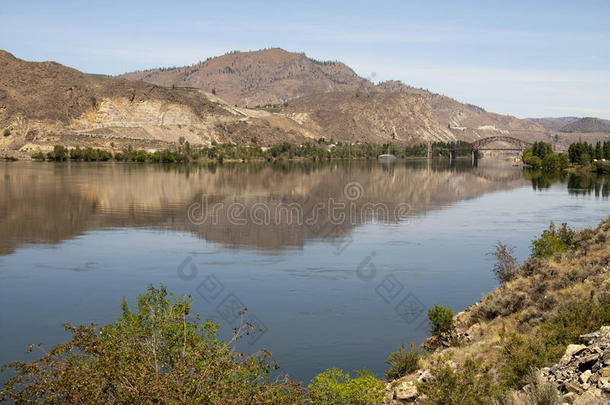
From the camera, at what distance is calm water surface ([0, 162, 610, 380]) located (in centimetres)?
1916

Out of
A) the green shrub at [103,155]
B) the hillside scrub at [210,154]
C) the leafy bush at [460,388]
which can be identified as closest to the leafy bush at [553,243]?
the leafy bush at [460,388]

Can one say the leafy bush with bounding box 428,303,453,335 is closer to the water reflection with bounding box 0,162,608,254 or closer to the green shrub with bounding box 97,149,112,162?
the water reflection with bounding box 0,162,608,254

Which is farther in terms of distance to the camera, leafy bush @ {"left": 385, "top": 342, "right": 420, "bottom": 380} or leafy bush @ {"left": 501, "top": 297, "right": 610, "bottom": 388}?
leafy bush @ {"left": 385, "top": 342, "right": 420, "bottom": 380}

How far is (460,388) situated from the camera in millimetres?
10898

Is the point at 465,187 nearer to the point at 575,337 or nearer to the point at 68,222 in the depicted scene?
the point at 68,222

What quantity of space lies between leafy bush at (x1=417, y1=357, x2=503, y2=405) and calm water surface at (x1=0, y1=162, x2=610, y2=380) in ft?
13.5

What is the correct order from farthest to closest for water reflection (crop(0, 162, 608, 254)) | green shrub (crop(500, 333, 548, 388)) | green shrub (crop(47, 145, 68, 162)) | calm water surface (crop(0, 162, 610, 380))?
green shrub (crop(47, 145, 68, 162)) → water reflection (crop(0, 162, 608, 254)) → calm water surface (crop(0, 162, 610, 380)) → green shrub (crop(500, 333, 548, 388))

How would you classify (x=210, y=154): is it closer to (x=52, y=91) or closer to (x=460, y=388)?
(x=52, y=91)

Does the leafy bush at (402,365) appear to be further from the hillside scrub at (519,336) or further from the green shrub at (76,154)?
the green shrub at (76,154)

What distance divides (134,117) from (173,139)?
1619 centimetres

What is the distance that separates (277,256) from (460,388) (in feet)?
63.6

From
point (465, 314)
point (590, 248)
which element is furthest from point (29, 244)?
point (590, 248)

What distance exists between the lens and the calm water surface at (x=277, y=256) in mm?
19156

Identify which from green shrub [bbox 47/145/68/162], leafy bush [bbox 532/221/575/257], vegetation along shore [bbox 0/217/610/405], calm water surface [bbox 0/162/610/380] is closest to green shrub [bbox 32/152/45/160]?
green shrub [bbox 47/145/68/162]
